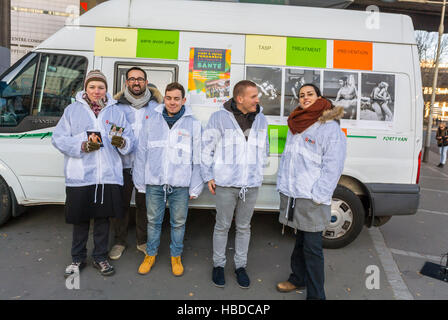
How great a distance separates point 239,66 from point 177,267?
2.36m

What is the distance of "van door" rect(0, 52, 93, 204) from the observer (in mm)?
3939

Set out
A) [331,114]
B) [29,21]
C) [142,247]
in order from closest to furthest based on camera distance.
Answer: [331,114] < [142,247] < [29,21]

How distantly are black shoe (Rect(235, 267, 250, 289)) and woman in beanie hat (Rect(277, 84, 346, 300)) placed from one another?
2.04 feet

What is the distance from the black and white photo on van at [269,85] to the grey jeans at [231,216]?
1206mm

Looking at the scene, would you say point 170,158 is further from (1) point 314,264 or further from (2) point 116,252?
(1) point 314,264

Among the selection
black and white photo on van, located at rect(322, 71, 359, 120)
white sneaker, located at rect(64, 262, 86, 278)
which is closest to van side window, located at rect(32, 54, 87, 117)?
white sneaker, located at rect(64, 262, 86, 278)

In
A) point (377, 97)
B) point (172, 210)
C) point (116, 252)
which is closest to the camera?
point (172, 210)

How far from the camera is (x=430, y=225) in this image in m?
5.49

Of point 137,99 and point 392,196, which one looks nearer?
point 137,99

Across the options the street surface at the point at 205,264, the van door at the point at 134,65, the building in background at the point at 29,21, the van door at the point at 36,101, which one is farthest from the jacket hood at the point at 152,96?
the building in background at the point at 29,21

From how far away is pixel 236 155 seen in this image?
3045 mm

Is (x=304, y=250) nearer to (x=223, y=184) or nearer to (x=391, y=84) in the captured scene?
(x=223, y=184)

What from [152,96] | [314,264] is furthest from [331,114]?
[152,96]
